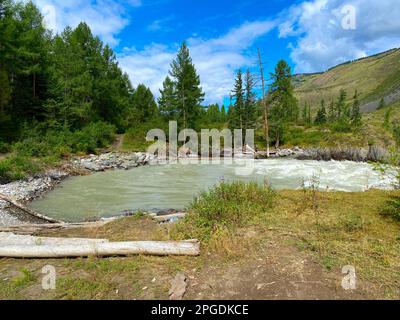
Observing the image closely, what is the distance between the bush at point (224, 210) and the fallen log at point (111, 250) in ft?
2.01

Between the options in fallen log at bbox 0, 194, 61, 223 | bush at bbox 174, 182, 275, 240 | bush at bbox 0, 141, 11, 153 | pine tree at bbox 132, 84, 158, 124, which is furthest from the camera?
pine tree at bbox 132, 84, 158, 124

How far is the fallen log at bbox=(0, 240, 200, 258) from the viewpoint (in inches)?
214

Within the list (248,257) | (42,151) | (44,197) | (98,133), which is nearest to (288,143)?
(98,133)

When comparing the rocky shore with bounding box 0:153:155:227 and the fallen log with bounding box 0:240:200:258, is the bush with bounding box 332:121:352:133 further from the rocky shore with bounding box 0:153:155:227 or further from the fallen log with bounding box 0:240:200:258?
the fallen log with bounding box 0:240:200:258

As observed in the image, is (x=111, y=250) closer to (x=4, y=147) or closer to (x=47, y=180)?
(x=47, y=180)

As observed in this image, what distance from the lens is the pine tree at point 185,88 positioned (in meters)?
37.4

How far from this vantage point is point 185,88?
125ft

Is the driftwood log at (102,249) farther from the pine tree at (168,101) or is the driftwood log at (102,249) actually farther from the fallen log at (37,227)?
the pine tree at (168,101)

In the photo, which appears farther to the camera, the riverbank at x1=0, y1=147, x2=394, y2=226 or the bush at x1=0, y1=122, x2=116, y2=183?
A: the bush at x1=0, y1=122, x2=116, y2=183

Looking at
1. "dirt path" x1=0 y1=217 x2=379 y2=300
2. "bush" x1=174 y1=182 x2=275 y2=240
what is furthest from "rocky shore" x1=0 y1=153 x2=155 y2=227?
"bush" x1=174 y1=182 x2=275 y2=240

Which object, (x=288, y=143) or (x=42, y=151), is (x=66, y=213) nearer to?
(x=42, y=151)

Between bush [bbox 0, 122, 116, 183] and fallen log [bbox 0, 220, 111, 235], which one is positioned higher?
bush [bbox 0, 122, 116, 183]

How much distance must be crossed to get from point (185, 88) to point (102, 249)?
3483 cm

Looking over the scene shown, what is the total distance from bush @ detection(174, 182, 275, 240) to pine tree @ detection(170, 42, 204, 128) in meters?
29.5
